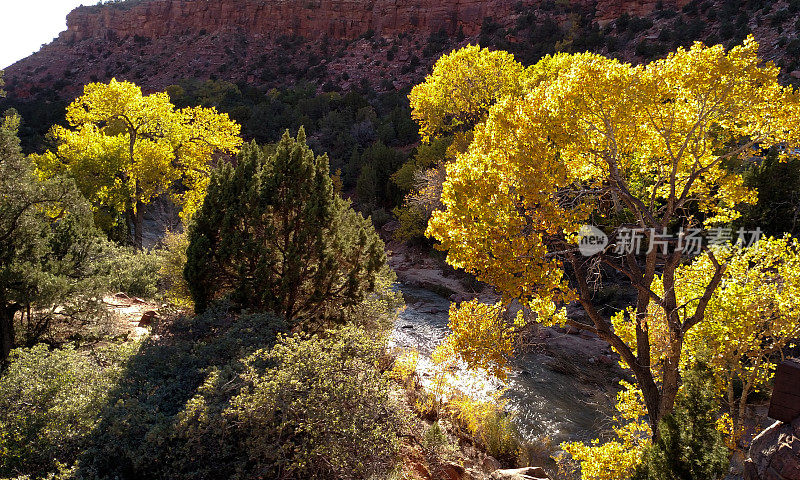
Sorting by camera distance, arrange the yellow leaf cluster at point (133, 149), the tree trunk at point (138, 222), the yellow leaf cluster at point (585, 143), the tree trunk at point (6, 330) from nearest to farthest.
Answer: the yellow leaf cluster at point (585, 143), the tree trunk at point (6, 330), the yellow leaf cluster at point (133, 149), the tree trunk at point (138, 222)

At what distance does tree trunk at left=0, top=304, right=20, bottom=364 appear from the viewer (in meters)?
7.45

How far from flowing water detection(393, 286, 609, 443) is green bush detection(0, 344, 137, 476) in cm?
815

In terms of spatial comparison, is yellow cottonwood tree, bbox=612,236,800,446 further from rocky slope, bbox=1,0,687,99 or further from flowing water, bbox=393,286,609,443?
rocky slope, bbox=1,0,687,99

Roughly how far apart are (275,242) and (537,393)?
8.93 meters

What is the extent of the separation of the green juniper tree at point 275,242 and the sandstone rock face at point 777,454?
669 centimetres

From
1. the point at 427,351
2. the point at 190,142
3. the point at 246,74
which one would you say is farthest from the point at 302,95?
the point at 427,351

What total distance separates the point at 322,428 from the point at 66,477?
2.65 m

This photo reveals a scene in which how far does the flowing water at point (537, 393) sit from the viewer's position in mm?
11008

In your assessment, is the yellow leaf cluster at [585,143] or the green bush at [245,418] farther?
the yellow leaf cluster at [585,143]
